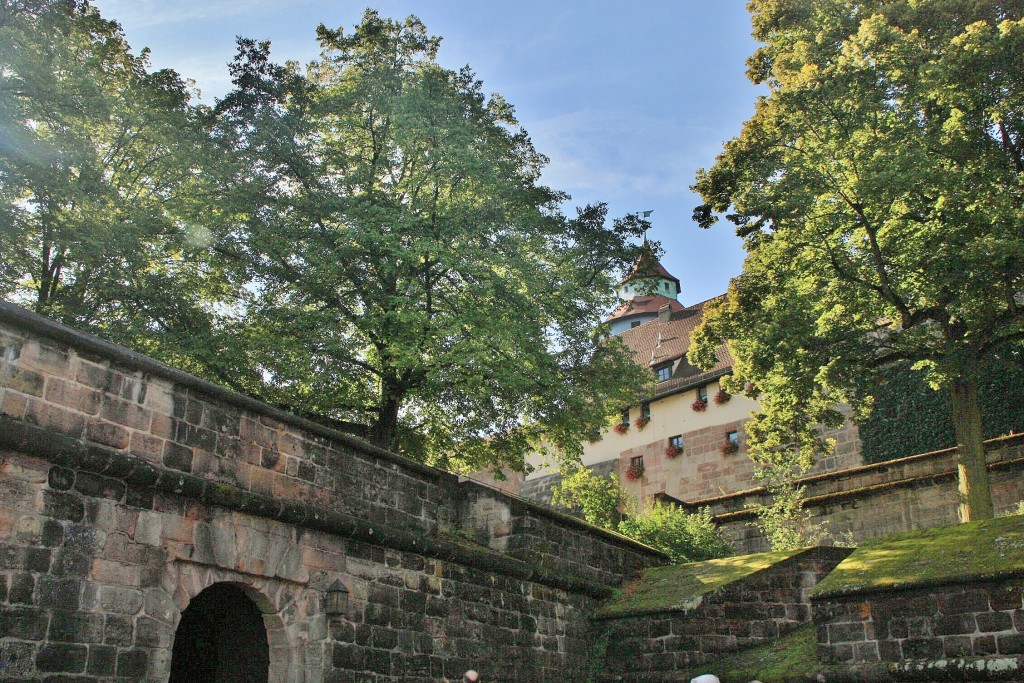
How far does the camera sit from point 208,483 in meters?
7.70

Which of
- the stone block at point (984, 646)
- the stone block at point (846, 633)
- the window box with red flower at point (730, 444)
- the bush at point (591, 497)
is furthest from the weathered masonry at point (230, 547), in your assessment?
the window box with red flower at point (730, 444)

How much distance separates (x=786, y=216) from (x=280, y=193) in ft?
30.4

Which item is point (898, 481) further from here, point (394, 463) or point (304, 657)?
point (304, 657)

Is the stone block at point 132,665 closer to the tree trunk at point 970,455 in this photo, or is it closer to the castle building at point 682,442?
the tree trunk at point 970,455

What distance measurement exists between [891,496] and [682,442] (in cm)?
1005

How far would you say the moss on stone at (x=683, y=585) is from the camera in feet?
38.9

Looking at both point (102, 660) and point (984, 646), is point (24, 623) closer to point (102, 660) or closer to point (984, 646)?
point (102, 660)

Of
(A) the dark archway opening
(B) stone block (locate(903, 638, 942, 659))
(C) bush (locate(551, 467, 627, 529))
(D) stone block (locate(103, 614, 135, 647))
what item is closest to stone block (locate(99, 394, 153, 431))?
(D) stone block (locate(103, 614, 135, 647))

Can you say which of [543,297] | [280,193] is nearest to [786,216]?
[543,297]

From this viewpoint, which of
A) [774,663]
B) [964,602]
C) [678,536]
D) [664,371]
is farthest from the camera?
[664,371]

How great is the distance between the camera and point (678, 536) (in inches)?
694

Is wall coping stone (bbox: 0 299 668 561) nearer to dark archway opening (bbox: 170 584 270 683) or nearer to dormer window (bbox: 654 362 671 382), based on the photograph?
dark archway opening (bbox: 170 584 270 683)

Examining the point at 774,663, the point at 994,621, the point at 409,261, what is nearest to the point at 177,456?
the point at 774,663

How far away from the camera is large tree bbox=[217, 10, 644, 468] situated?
52.6 ft
